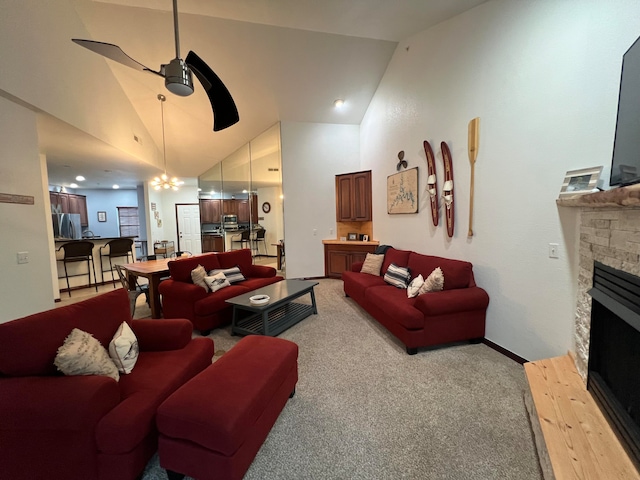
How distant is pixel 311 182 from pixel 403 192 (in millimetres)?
2190

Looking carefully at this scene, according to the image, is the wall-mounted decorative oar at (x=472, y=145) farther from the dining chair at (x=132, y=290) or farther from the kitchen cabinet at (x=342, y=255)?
the dining chair at (x=132, y=290)

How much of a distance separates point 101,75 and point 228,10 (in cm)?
234

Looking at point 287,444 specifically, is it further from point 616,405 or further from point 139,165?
point 139,165

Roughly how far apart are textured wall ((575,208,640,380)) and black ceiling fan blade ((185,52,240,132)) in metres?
2.99

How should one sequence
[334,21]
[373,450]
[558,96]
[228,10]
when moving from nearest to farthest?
[373,450]
[558,96]
[228,10]
[334,21]

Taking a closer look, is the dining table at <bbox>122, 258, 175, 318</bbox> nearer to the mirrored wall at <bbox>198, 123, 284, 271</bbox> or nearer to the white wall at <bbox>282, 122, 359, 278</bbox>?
the white wall at <bbox>282, 122, 359, 278</bbox>

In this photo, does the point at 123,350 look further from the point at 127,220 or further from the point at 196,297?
the point at 127,220

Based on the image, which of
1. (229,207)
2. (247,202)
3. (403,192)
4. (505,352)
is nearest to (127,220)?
(229,207)

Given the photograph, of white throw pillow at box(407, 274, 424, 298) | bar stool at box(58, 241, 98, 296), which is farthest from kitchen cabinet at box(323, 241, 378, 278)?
bar stool at box(58, 241, 98, 296)

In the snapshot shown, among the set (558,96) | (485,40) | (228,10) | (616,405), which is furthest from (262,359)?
(228,10)

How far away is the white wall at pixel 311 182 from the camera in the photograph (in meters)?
5.59

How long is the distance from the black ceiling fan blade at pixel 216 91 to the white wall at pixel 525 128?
2590 millimetres

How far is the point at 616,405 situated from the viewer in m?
1.37

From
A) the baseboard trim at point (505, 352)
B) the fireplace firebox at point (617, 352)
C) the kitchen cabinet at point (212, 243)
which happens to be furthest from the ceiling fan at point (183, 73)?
the kitchen cabinet at point (212, 243)
